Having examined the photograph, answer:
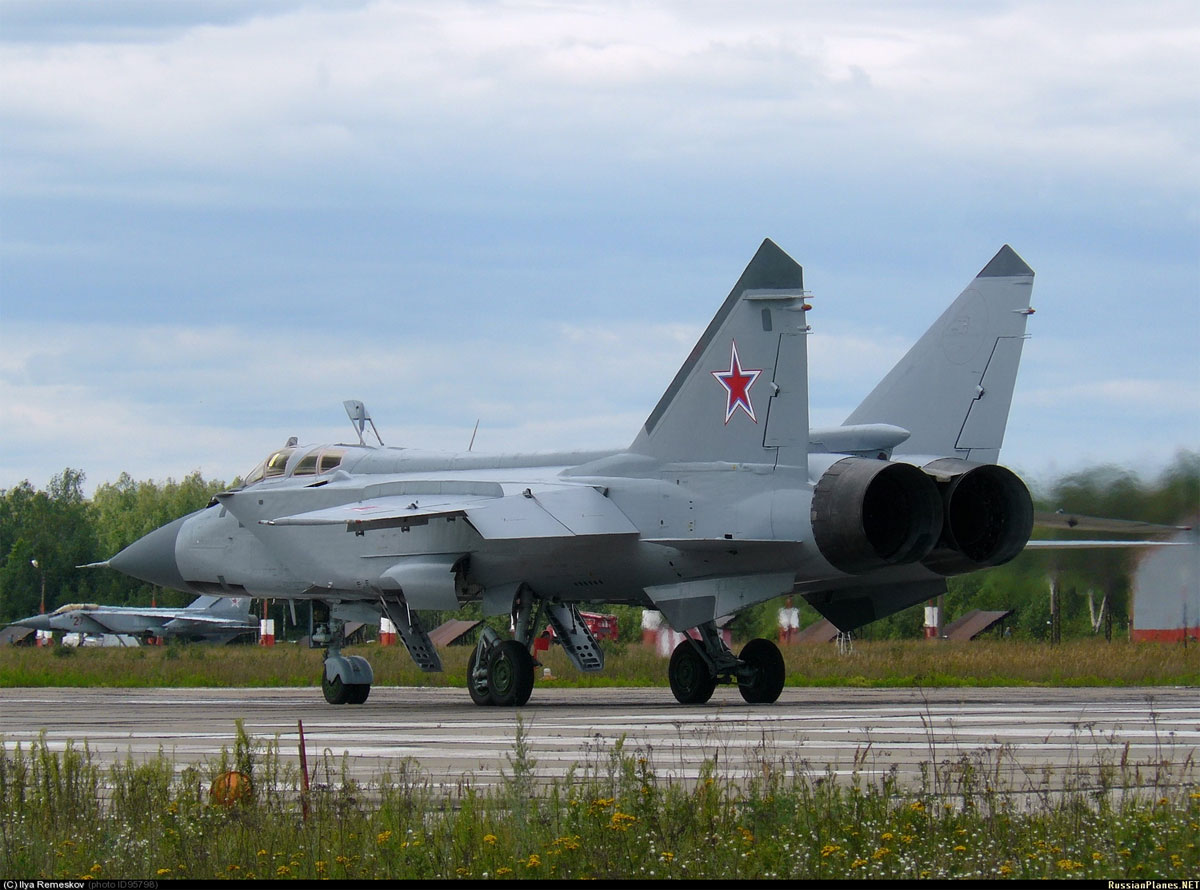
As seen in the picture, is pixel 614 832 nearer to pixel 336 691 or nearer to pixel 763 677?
pixel 763 677

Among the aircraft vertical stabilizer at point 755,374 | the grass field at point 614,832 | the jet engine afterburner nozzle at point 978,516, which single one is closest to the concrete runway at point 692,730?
the grass field at point 614,832

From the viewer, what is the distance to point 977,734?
1222 cm

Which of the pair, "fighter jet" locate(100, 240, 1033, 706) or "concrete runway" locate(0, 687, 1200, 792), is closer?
"concrete runway" locate(0, 687, 1200, 792)

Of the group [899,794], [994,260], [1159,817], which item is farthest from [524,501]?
[1159,817]

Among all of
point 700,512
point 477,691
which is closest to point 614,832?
point 700,512

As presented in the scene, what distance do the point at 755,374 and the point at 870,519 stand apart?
1.92 meters

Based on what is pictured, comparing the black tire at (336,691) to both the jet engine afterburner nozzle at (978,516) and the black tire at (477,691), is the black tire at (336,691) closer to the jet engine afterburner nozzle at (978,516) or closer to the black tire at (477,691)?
the black tire at (477,691)

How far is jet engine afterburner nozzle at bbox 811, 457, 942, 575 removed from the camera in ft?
51.8

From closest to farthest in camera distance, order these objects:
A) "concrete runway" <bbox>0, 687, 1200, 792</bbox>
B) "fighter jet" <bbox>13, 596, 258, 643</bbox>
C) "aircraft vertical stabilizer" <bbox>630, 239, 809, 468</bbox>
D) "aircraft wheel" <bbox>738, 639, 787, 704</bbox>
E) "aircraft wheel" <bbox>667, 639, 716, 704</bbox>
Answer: "concrete runway" <bbox>0, 687, 1200, 792</bbox> < "aircraft vertical stabilizer" <bbox>630, 239, 809, 468</bbox> < "aircraft wheel" <bbox>738, 639, 787, 704</bbox> < "aircraft wheel" <bbox>667, 639, 716, 704</bbox> < "fighter jet" <bbox>13, 596, 258, 643</bbox>

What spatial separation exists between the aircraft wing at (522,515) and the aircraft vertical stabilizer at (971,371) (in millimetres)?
4398

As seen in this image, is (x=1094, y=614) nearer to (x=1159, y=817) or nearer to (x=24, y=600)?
(x=1159, y=817)

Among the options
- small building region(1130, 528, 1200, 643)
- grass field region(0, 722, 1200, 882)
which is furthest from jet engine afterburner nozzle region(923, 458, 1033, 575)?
grass field region(0, 722, 1200, 882)

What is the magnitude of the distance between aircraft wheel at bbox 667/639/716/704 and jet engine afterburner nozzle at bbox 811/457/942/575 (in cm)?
283

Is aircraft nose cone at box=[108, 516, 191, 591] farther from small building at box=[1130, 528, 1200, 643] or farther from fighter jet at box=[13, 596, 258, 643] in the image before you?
fighter jet at box=[13, 596, 258, 643]
